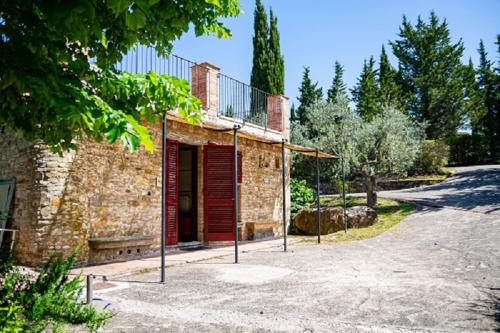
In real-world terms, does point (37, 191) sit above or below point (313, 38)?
below

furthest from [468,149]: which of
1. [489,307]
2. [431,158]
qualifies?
[489,307]

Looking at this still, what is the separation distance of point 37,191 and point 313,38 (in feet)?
27.3

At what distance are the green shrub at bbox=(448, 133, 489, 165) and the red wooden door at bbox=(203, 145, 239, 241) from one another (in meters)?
23.6

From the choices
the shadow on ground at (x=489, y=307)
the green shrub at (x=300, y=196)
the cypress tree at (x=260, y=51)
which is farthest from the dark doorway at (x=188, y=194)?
the cypress tree at (x=260, y=51)

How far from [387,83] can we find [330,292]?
28.6m

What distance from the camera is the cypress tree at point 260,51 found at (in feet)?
79.9

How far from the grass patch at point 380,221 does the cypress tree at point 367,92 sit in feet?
39.5

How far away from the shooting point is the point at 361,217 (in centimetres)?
1325

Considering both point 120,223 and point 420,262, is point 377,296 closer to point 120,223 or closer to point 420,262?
point 420,262

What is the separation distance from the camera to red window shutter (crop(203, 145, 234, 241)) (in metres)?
9.80

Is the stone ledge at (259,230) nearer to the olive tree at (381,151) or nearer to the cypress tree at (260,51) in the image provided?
the olive tree at (381,151)

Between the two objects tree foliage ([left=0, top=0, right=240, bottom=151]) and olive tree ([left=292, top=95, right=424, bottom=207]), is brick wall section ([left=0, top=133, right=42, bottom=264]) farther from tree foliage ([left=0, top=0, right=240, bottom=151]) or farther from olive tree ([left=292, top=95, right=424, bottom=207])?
olive tree ([left=292, top=95, right=424, bottom=207])

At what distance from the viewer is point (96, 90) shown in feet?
9.11

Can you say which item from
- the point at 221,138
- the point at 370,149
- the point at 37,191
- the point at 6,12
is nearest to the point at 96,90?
the point at 6,12
